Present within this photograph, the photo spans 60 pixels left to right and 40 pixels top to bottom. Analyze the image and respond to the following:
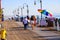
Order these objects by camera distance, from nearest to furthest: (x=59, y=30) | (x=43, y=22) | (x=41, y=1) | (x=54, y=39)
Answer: (x=54, y=39), (x=59, y=30), (x=43, y=22), (x=41, y=1)

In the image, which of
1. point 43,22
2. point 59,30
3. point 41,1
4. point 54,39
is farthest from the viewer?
point 41,1

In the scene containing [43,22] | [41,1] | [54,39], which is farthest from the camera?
[41,1]

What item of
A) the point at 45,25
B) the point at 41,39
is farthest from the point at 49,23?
the point at 41,39

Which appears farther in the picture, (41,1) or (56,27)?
(41,1)

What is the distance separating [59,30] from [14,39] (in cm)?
885

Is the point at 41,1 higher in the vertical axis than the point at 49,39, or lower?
higher

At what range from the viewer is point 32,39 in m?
21.5

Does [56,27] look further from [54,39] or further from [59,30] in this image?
[54,39]

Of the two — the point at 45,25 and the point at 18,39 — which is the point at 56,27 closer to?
the point at 45,25

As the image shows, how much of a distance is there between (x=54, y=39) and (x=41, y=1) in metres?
23.9

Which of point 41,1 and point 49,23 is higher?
point 41,1

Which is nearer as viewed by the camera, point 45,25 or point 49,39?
point 49,39

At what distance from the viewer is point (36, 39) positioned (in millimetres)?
21359

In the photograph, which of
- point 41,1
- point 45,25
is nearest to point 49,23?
point 45,25
